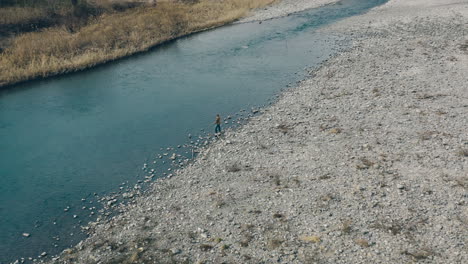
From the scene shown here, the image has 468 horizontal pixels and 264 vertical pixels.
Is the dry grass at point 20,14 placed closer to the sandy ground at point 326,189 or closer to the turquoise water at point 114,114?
the turquoise water at point 114,114

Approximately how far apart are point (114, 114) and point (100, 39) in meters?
18.1

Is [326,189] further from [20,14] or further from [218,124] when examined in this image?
[20,14]

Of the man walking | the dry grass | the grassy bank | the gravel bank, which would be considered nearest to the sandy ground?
the man walking

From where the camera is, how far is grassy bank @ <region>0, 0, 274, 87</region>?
4066 centimetres

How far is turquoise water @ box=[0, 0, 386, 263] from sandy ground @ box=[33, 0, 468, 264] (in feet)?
9.84

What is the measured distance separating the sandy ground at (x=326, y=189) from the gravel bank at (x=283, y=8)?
31158 millimetres

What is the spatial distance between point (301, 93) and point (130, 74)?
64.0 feet

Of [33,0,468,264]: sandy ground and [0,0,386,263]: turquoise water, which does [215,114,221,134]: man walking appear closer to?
[33,0,468,264]: sandy ground

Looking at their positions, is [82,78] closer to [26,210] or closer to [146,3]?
[26,210]

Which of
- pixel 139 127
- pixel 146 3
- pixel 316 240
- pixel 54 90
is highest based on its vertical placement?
pixel 146 3

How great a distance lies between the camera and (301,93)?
32.2 metres

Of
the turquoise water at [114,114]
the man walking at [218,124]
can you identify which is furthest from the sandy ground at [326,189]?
Answer: the turquoise water at [114,114]

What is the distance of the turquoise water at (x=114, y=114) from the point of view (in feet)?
70.0

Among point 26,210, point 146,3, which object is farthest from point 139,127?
point 146,3
